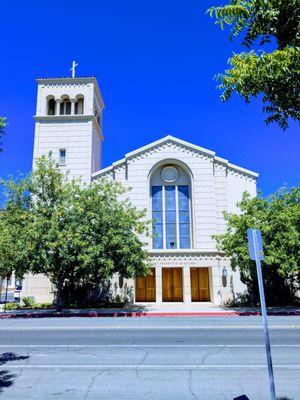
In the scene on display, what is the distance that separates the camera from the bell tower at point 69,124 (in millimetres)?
28906

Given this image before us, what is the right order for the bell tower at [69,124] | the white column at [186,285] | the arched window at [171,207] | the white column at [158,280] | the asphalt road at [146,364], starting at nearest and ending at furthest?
1. the asphalt road at [146,364]
2. the white column at [186,285]
3. the white column at [158,280]
4. the arched window at [171,207]
5. the bell tower at [69,124]

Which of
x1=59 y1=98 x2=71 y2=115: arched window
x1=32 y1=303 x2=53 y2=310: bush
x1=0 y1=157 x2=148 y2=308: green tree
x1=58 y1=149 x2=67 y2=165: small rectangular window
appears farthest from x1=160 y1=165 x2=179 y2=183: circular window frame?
x1=32 y1=303 x2=53 y2=310: bush

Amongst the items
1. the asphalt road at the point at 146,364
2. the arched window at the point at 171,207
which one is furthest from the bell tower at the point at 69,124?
A: the asphalt road at the point at 146,364

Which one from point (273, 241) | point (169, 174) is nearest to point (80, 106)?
point (169, 174)

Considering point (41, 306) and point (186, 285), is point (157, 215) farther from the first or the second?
Answer: point (41, 306)

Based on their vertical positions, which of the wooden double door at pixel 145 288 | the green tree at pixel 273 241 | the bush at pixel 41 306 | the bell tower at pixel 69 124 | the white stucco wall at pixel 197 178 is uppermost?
the bell tower at pixel 69 124

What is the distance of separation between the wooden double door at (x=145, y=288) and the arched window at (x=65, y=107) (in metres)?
16.4

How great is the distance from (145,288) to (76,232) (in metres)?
9.41

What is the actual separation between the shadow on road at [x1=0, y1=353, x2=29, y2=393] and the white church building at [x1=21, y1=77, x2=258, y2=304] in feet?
53.8

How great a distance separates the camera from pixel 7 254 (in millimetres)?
18953

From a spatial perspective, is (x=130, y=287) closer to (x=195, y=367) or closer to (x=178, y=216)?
(x=178, y=216)

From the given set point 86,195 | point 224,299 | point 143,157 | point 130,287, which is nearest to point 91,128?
point 143,157

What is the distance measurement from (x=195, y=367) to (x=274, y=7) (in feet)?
23.2

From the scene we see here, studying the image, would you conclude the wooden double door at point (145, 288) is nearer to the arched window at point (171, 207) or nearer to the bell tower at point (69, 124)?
the arched window at point (171, 207)
